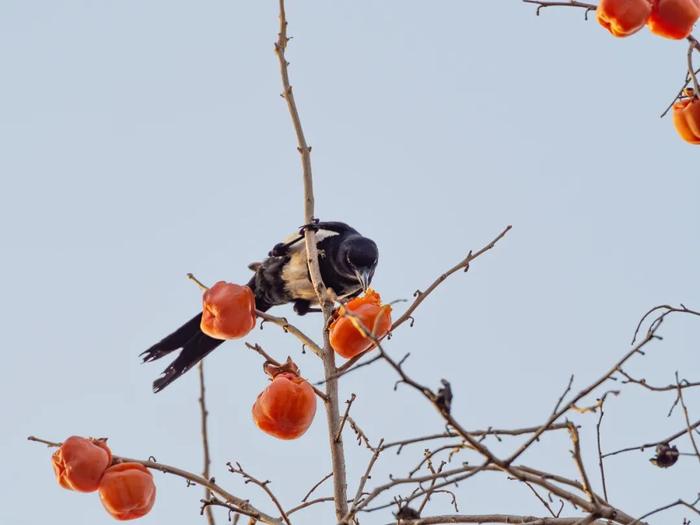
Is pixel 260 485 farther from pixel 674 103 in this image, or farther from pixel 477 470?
pixel 674 103

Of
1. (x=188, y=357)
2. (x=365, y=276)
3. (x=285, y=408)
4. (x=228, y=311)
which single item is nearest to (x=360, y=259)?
(x=365, y=276)

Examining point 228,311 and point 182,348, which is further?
point 182,348

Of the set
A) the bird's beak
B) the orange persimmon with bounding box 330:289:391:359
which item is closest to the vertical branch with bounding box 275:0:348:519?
the orange persimmon with bounding box 330:289:391:359

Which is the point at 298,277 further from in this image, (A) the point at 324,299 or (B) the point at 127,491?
(B) the point at 127,491

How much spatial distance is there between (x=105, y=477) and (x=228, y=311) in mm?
1020

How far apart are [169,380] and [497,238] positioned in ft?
9.99

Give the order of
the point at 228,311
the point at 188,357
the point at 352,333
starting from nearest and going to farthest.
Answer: the point at 352,333 < the point at 228,311 < the point at 188,357

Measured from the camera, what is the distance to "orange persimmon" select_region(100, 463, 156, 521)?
12.0 feet

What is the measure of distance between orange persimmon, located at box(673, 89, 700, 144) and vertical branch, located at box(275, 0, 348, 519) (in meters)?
1.43

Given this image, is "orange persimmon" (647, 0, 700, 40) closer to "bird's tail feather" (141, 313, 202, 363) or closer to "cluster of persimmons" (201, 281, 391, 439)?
"cluster of persimmons" (201, 281, 391, 439)

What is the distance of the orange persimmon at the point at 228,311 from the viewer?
450 cm

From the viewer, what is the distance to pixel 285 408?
4008 millimetres

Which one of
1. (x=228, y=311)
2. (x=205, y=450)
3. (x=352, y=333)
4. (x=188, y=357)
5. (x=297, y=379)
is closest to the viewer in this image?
(x=205, y=450)

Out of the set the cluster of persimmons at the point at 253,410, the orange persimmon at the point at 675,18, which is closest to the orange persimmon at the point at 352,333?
the cluster of persimmons at the point at 253,410
